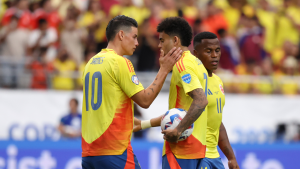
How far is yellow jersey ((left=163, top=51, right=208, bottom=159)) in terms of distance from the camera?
15.6 feet

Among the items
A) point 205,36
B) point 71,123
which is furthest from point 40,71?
point 205,36

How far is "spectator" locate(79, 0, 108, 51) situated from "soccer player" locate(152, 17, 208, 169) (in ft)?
22.6

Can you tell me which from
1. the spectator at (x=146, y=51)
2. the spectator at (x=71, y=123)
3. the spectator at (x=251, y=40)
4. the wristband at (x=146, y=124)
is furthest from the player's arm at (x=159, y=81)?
the spectator at (x=251, y=40)

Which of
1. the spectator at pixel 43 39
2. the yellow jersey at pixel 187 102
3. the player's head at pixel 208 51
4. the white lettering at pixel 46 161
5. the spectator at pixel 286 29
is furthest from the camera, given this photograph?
the spectator at pixel 286 29

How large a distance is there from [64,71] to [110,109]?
Result: 6.51m

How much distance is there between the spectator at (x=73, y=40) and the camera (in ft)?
38.5

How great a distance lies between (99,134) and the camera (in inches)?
183

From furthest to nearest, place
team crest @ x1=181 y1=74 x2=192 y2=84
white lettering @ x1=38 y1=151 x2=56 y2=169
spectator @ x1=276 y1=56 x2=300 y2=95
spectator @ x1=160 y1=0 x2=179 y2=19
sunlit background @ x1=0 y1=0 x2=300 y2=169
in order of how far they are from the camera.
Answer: spectator @ x1=160 y1=0 x2=179 y2=19, spectator @ x1=276 y1=56 x2=300 y2=95, sunlit background @ x1=0 y1=0 x2=300 y2=169, white lettering @ x1=38 y1=151 x2=56 y2=169, team crest @ x1=181 y1=74 x2=192 y2=84

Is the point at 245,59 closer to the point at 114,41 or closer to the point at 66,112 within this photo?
the point at 66,112

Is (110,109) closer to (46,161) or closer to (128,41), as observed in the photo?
(128,41)

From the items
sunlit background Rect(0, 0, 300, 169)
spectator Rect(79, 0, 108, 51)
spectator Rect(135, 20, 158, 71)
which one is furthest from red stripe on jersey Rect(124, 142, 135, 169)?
spectator Rect(79, 0, 108, 51)

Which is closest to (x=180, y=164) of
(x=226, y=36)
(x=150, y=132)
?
(x=150, y=132)

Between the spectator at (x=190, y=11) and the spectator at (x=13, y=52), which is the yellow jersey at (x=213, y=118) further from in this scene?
the spectator at (x=190, y=11)

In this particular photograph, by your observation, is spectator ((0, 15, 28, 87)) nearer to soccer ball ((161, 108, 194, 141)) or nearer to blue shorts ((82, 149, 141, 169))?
blue shorts ((82, 149, 141, 169))
